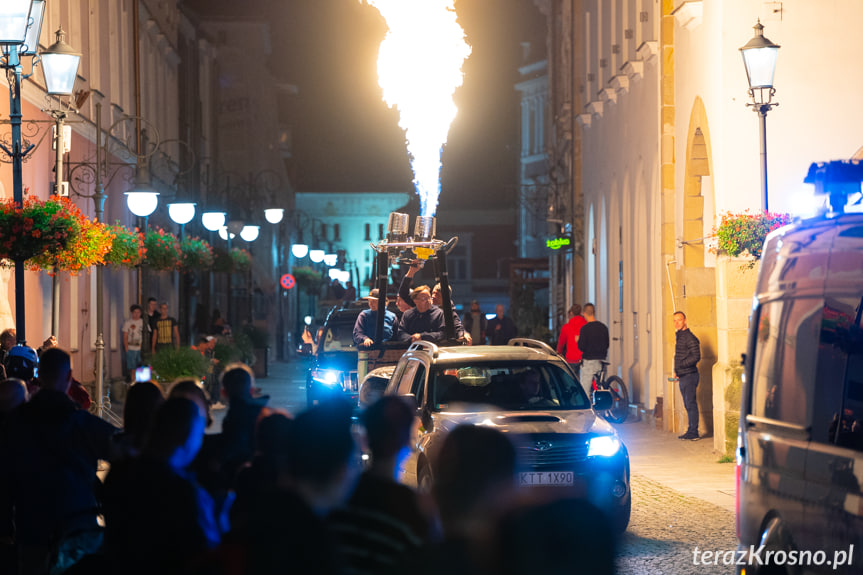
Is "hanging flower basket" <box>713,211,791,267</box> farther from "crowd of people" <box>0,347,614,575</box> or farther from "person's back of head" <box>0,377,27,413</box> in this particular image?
"crowd of people" <box>0,347,614,575</box>

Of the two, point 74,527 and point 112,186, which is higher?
point 112,186

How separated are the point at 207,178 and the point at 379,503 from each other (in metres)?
43.5

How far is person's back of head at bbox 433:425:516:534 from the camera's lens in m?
4.41

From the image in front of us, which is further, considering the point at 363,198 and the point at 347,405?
the point at 363,198

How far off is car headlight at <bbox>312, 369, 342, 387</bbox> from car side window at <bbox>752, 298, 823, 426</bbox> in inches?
476

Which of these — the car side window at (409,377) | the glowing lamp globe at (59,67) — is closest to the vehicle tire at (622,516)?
the car side window at (409,377)

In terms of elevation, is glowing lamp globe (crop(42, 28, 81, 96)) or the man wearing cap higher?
glowing lamp globe (crop(42, 28, 81, 96))

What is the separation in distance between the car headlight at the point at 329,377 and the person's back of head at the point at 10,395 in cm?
1105

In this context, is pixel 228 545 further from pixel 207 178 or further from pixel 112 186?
pixel 207 178

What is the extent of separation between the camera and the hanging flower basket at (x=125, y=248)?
69.5 ft

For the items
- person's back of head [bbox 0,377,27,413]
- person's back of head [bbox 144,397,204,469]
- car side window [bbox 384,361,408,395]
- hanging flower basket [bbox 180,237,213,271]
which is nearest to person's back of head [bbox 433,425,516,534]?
person's back of head [bbox 144,397,204,469]

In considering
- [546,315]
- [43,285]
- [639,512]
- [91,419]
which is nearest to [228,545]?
[91,419]

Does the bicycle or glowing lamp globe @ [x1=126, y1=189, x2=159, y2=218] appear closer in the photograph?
glowing lamp globe @ [x1=126, y1=189, x2=159, y2=218]

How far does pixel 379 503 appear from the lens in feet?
15.1
